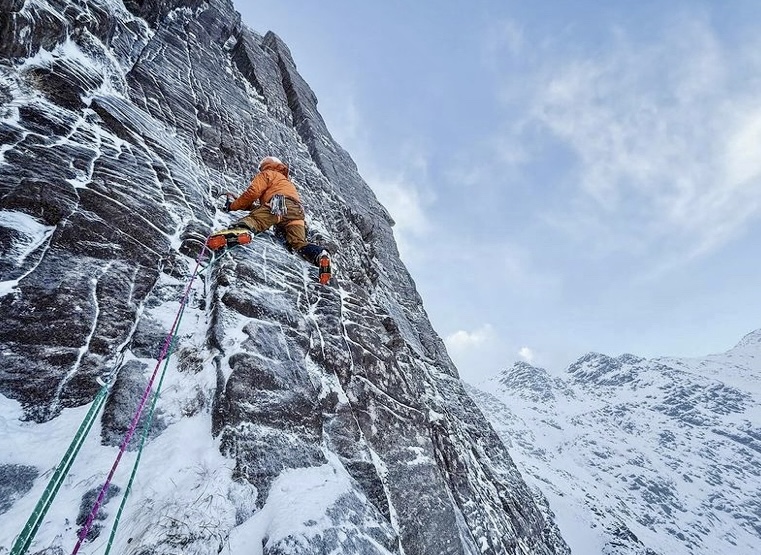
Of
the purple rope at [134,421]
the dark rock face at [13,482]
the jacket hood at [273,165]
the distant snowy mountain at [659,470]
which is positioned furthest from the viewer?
the distant snowy mountain at [659,470]

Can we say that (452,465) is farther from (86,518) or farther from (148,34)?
(148,34)

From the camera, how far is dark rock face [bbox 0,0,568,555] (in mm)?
3723

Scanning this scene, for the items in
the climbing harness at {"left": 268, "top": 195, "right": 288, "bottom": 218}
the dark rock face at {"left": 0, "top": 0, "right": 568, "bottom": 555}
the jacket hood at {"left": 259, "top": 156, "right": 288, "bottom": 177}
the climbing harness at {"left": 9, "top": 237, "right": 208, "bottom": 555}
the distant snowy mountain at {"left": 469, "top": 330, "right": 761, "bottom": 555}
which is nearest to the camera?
the climbing harness at {"left": 9, "top": 237, "right": 208, "bottom": 555}

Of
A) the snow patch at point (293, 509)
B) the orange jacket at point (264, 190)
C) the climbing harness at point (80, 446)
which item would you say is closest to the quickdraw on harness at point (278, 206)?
the orange jacket at point (264, 190)

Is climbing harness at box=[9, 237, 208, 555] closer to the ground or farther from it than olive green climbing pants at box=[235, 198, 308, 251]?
closer to the ground

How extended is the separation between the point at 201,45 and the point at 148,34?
3.65m

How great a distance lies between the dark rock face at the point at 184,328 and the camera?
3.72m

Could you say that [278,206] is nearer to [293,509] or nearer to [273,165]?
[273,165]

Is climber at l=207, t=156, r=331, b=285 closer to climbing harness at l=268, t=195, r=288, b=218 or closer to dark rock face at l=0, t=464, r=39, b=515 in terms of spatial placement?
climbing harness at l=268, t=195, r=288, b=218

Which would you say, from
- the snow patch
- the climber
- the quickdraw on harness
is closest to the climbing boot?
the climber

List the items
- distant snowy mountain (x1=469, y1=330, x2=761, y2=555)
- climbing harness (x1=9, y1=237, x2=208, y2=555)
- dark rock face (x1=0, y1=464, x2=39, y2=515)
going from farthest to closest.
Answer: distant snowy mountain (x1=469, y1=330, x2=761, y2=555)
dark rock face (x1=0, y1=464, x2=39, y2=515)
climbing harness (x1=9, y1=237, x2=208, y2=555)

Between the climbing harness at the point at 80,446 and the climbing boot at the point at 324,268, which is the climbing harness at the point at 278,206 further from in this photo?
the climbing harness at the point at 80,446

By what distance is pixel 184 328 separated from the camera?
507 cm

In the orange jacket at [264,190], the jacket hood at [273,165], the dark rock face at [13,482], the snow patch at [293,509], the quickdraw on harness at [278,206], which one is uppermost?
the jacket hood at [273,165]
